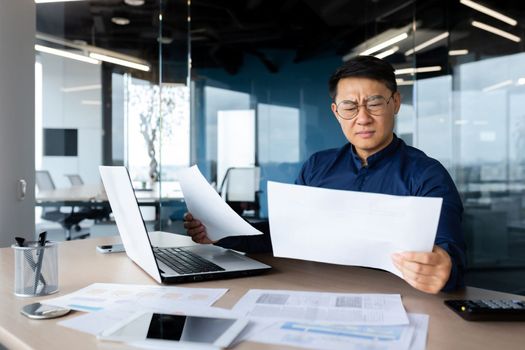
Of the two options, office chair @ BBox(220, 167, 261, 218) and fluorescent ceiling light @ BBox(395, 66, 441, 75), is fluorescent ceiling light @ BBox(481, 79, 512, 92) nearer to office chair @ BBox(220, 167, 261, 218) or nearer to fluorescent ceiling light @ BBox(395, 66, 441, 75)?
fluorescent ceiling light @ BBox(395, 66, 441, 75)

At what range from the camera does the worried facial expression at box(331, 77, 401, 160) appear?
5.32 feet

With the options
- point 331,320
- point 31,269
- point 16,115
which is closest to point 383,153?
point 331,320

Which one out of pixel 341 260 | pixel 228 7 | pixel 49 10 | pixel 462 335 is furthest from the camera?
pixel 228 7

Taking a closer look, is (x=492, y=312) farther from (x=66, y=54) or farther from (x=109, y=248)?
(x=66, y=54)

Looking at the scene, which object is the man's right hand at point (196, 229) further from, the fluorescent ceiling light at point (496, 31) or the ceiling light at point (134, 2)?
the ceiling light at point (134, 2)

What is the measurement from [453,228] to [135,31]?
5.46 m

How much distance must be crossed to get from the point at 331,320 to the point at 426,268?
0.26 meters

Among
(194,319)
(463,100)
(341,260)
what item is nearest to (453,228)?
(341,260)

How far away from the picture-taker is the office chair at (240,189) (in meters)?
6.37

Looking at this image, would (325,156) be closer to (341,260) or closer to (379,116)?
(379,116)

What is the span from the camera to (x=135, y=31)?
19.6ft

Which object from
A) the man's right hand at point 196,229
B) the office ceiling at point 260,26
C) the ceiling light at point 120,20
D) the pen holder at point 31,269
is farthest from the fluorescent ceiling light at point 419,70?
the pen holder at point 31,269

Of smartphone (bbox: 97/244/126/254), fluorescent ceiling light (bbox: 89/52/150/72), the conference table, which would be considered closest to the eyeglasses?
smartphone (bbox: 97/244/126/254)

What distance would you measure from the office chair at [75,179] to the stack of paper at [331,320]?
446cm
